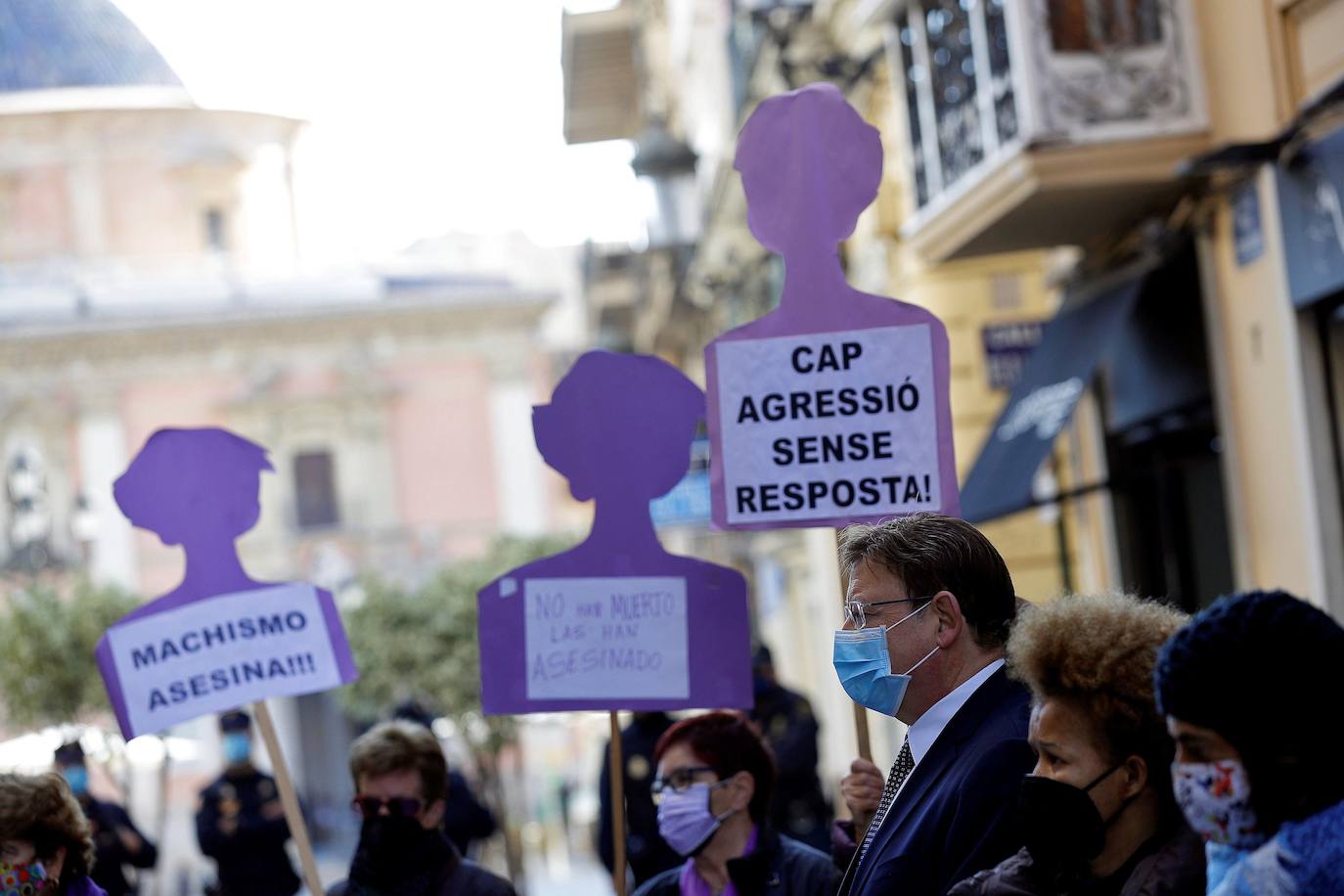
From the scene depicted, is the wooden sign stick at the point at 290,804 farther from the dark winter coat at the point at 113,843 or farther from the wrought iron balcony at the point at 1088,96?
the wrought iron balcony at the point at 1088,96

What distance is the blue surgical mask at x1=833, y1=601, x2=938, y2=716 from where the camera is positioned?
13.6ft

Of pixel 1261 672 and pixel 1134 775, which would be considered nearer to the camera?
pixel 1261 672

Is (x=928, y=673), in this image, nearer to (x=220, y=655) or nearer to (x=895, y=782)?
(x=895, y=782)

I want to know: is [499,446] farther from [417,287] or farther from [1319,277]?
[1319,277]

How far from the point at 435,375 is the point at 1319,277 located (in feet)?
135

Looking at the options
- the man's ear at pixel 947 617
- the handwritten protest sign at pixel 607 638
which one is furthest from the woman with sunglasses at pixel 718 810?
the man's ear at pixel 947 617

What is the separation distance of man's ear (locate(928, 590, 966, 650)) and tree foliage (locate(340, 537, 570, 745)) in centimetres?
2824

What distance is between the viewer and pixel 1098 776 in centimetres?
359

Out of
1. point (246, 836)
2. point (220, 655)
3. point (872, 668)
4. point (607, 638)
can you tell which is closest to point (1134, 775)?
point (872, 668)

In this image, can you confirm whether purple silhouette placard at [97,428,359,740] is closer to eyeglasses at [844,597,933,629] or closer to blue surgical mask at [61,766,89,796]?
eyeglasses at [844,597,933,629]

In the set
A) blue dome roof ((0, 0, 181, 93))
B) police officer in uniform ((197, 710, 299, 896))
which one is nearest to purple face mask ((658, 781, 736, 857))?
police officer in uniform ((197, 710, 299, 896))

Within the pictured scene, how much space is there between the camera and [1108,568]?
49.2 feet

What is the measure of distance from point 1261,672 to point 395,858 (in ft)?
11.7

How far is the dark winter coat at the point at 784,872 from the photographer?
17.7 feet
